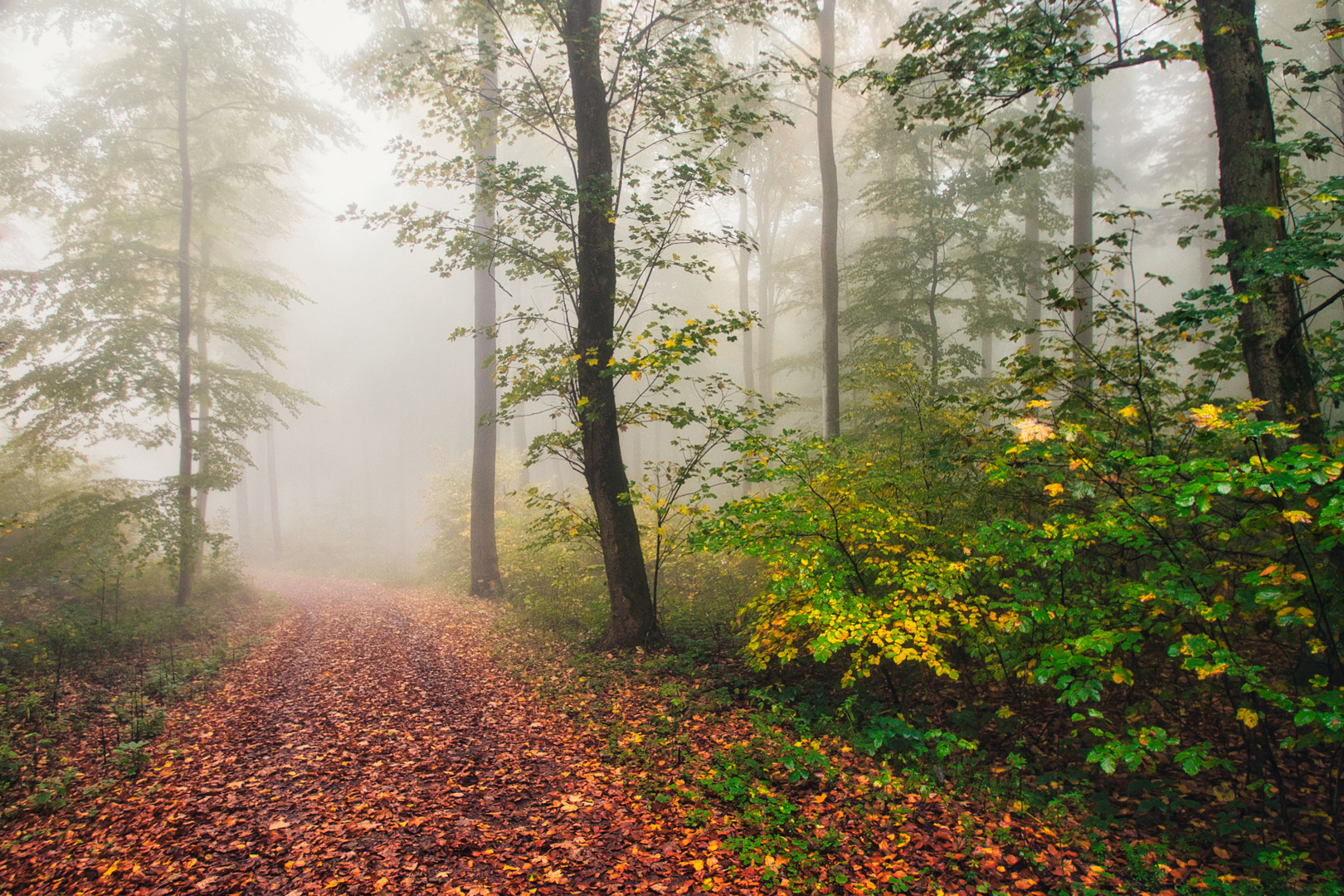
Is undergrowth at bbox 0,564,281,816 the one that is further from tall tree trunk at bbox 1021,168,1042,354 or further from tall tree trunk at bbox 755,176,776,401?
tall tree trunk at bbox 1021,168,1042,354

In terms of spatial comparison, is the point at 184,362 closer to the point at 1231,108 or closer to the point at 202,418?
the point at 202,418

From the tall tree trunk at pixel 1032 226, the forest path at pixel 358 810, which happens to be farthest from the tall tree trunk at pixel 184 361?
the tall tree trunk at pixel 1032 226

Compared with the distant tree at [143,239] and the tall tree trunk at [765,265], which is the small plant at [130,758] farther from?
the tall tree trunk at [765,265]

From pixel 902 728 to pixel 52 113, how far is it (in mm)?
16366

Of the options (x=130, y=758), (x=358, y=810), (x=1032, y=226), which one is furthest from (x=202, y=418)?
(x=1032, y=226)

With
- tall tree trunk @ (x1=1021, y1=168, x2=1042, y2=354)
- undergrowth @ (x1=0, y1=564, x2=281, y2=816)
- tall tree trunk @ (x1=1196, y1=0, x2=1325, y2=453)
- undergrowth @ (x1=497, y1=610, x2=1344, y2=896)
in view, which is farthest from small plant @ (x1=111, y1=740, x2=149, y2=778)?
tall tree trunk @ (x1=1021, y1=168, x2=1042, y2=354)

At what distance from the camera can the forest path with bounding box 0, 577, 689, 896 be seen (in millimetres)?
3164

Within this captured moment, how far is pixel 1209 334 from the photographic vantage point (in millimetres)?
3930

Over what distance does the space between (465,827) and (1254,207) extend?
21.6 ft

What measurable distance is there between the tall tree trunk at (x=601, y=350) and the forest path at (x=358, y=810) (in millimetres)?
1673

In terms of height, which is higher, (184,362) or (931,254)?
(931,254)

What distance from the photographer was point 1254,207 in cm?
367

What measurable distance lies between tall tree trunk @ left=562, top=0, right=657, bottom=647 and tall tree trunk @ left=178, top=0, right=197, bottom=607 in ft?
25.8

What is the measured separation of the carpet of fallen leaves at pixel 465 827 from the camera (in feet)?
10.2
